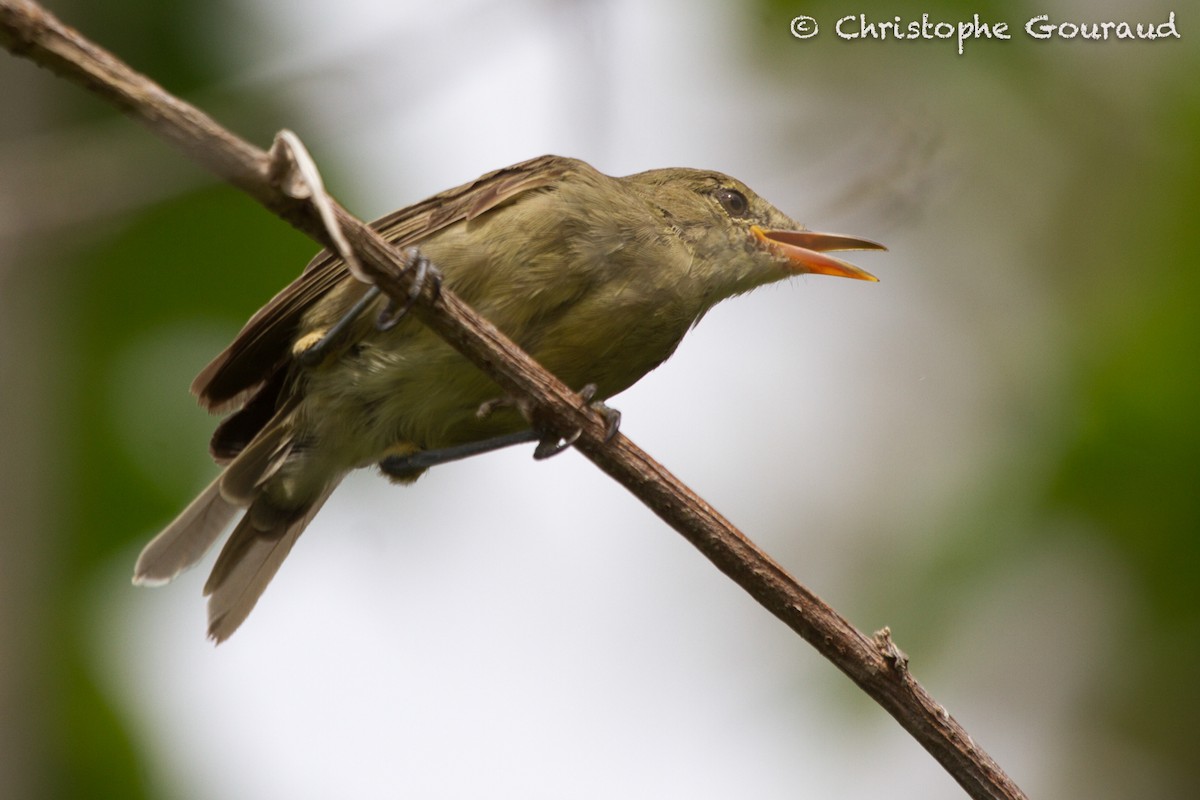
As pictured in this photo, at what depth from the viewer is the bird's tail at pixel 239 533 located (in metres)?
4.18

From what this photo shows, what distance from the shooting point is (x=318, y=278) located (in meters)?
3.95

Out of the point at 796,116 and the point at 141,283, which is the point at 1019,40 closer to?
the point at 796,116

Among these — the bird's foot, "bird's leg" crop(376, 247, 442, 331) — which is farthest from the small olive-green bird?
"bird's leg" crop(376, 247, 442, 331)

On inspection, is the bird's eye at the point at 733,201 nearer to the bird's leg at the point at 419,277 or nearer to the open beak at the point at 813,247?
the open beak at the point at 813,247

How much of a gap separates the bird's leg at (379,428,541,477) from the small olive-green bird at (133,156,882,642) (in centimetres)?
2

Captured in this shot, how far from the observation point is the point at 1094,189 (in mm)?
5594

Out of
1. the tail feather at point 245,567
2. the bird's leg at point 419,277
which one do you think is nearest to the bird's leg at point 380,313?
the bird's leg at point 419,277

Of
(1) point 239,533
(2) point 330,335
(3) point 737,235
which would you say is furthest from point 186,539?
(3) point 737,235

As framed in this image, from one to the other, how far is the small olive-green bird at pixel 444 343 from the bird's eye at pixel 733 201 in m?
0.08

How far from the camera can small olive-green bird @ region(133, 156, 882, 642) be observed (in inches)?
150

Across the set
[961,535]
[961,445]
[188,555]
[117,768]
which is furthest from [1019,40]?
[117,768]

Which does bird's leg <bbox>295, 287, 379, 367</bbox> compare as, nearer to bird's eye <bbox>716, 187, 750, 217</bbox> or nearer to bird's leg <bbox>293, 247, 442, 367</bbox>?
bird's leg <bbox>293, 247, 442, 367</bbox>

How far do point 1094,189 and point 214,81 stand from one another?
3.53 metres

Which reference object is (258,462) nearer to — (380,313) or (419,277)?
(380,313)
